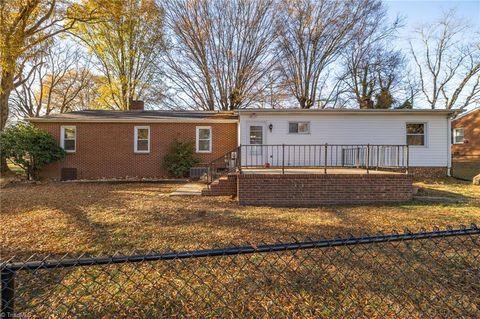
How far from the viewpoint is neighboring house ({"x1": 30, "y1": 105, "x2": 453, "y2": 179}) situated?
41.5ft

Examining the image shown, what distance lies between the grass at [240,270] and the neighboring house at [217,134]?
275 inches

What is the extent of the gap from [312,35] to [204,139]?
1335cm

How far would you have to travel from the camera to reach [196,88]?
75.1 feet

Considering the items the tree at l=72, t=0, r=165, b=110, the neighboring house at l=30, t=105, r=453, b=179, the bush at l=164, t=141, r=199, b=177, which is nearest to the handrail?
the neighboring house at l=30, t=105, r=453, b=179

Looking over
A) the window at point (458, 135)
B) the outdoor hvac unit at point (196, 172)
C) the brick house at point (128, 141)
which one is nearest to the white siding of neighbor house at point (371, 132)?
the brick house at point (128, 141)

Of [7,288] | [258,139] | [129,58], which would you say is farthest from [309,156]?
[129,58]

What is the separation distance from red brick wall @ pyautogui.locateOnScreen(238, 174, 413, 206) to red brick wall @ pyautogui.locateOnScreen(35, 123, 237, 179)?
6.81 meters

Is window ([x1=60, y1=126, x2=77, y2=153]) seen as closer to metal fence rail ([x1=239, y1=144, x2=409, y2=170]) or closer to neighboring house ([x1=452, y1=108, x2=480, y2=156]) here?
metal fence rail ([x1=239, y1=144, x2=409, y2=170])

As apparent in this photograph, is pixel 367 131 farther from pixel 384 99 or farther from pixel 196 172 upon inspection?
pixel 384 99

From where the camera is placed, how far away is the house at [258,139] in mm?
12344

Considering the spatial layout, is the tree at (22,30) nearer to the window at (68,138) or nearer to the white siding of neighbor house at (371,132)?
the window at (68,138)

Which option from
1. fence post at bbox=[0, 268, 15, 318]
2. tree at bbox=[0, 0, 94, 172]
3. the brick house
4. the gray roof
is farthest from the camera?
the brick house

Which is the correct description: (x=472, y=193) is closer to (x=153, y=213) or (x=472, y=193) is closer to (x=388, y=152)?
(x=388, y=152)

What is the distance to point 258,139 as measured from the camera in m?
12.7
